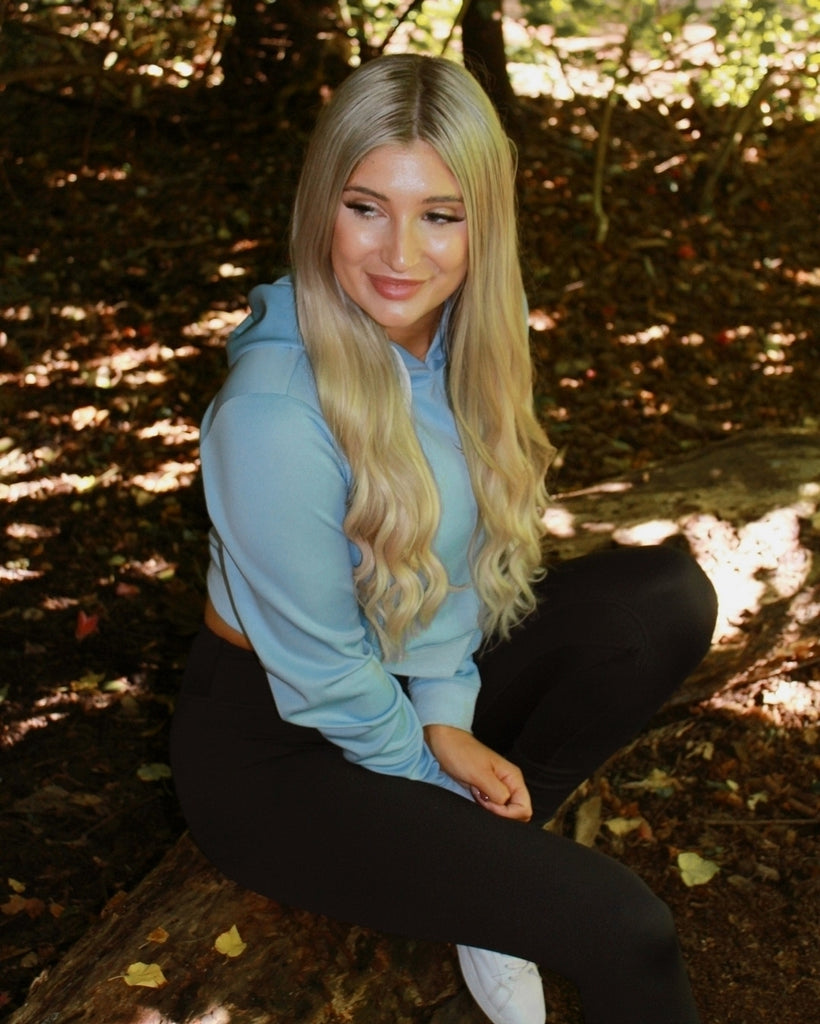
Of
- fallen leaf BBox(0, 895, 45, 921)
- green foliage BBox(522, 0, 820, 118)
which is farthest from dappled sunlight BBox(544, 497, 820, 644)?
green foliage BBox(522, 0, 820, 118)

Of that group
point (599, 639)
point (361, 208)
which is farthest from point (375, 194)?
point (599, 639)

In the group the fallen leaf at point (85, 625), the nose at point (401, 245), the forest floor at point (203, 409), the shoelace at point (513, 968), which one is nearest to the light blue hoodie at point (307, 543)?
the nose at point (401, 245)

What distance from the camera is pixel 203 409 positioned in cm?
536

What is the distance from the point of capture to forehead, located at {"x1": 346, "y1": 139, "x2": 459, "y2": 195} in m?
2.16

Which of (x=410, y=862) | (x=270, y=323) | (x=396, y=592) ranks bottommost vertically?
(x=410, y=862)

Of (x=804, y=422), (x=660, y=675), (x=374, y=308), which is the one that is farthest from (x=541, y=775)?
(x=804, y=422)

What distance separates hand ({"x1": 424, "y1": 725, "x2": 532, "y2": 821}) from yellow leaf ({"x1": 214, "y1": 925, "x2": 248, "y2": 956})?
57cm

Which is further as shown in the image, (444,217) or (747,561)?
(747,561)

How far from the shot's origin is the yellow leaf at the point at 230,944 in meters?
2.39

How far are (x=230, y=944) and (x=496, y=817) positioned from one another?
635mm

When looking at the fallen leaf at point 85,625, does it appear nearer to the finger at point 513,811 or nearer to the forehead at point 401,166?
the finger at point 513,811

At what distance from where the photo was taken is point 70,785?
3.69 m

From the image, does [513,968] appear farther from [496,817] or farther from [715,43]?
[715,43]

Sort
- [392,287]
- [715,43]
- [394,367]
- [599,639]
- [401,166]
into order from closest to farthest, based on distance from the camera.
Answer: [401,166], [392,287], [394,367], [599,639], [715,43]
